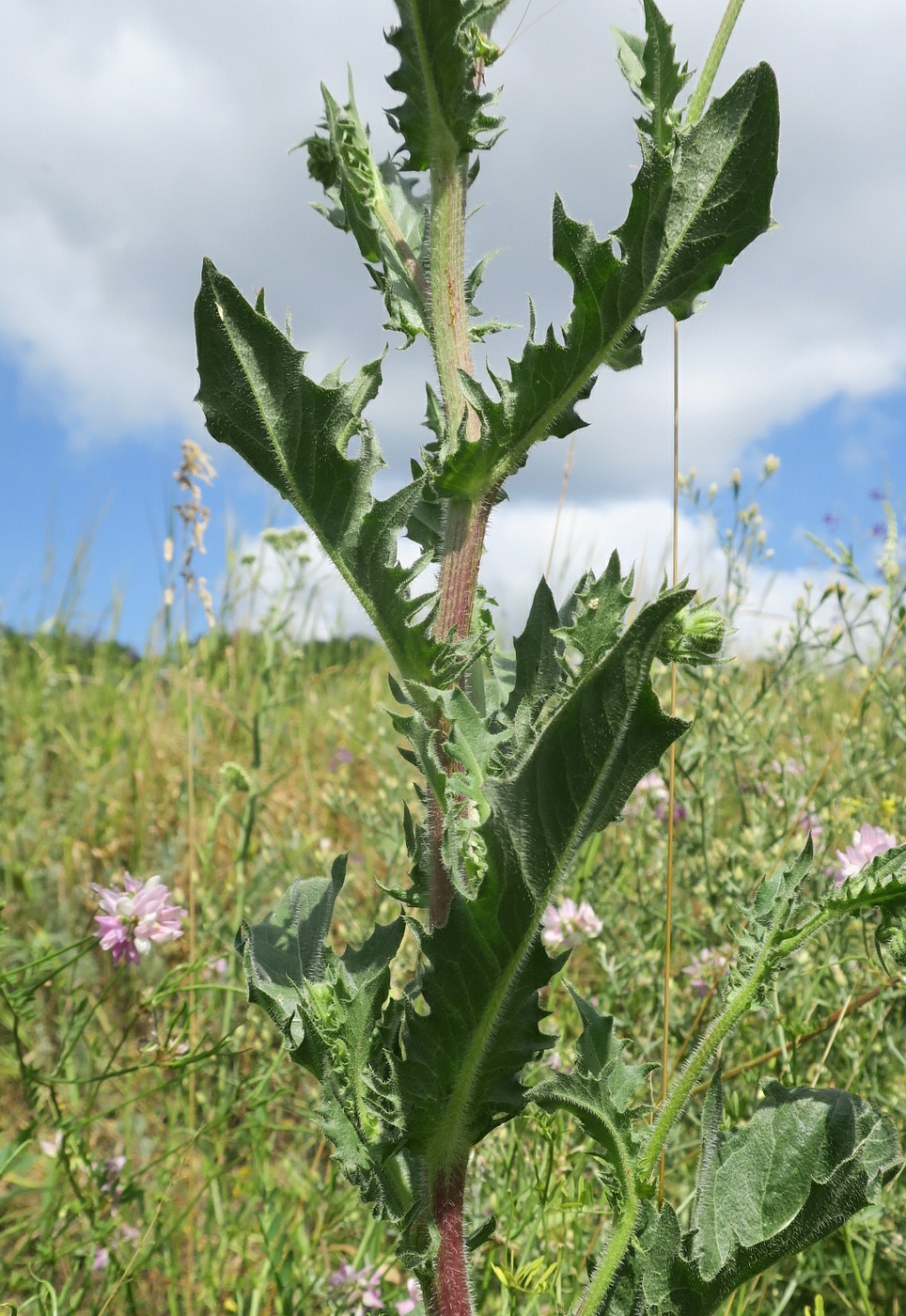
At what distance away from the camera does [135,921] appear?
5.68 feet

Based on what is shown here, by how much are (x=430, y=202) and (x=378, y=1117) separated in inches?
43.8

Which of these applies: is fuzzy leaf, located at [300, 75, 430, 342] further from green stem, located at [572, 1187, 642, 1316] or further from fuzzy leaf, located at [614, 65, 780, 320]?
green stem, located at [572, 1187, 642, 1316]

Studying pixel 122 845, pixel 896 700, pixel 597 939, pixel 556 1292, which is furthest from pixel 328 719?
pixel 556 1292

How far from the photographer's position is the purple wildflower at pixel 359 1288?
1.53 metres

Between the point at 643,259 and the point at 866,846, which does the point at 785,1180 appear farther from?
the point at 643,259

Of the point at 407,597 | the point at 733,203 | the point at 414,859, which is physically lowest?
the point at 414,859

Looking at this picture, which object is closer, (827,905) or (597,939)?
(827,905)

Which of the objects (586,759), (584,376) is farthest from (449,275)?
(586,759)

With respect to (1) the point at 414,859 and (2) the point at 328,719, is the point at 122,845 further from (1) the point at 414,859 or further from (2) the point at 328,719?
(1) the point at 414,859

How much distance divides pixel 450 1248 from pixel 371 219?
126 cm

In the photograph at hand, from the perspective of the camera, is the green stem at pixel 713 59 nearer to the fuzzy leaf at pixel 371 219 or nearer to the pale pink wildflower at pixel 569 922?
the fuzzy leaf at pixel 371 219

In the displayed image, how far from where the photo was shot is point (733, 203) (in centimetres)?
101

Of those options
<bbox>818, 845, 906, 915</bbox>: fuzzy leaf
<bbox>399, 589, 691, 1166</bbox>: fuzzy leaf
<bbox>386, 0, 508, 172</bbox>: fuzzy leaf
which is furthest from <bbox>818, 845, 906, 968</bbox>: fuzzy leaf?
<bbox>386, 0, 508, 172</bbox>: fuzzy leaf

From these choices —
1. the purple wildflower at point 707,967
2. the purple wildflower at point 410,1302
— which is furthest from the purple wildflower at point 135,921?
the purple wildflower at point 707,967
